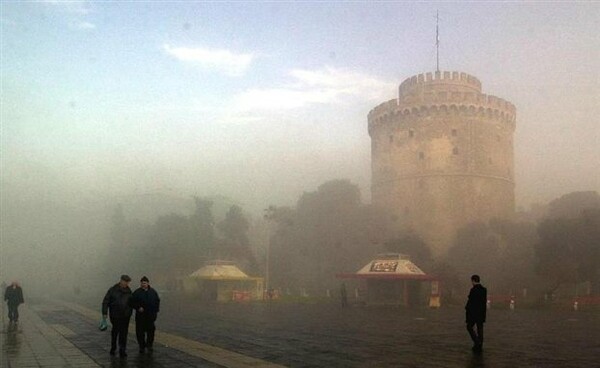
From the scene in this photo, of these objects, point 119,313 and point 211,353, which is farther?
point 211,353

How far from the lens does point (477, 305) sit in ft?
46.3

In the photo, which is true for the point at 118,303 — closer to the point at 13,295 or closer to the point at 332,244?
the point at 13,295

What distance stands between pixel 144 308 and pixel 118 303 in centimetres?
66

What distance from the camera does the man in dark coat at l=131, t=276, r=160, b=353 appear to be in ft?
45.1

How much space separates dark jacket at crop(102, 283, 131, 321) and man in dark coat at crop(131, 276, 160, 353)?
20 centimetres

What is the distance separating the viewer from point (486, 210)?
7181cm

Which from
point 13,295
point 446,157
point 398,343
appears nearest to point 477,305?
point 398,343

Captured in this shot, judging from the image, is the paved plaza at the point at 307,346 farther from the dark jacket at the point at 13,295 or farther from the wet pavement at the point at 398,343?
the dark jacket at the point at 13,295

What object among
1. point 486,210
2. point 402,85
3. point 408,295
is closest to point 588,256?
point 408,295

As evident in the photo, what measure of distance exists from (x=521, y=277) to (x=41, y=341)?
47894mm

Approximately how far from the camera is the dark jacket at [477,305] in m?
14.0

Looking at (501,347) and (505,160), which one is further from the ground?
(505,160)

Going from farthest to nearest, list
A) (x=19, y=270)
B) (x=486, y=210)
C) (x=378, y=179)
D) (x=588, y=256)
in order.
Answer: (x=19, y=270)
(x=378, y=179)
(x=486, y=210)
(x=588, y=256)

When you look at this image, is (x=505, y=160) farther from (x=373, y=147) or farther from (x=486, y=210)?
(x=373, y=147)
